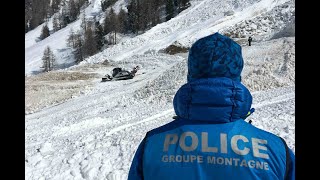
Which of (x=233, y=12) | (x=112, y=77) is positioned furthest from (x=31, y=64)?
(x=112, y=77)

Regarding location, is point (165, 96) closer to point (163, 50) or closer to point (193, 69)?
point (193, 69)

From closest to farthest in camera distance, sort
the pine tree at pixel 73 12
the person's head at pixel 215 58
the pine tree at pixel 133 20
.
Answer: the person's head at pixel 215 58, the pine tree at pixel 133 20, the pine tree at pixel 73 12

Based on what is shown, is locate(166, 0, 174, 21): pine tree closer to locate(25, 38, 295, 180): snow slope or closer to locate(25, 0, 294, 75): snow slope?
locate(25, 0, 294, 75): snow slope

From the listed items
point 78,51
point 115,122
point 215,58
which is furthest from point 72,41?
point 215,58

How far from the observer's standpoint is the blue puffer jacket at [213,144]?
166cm

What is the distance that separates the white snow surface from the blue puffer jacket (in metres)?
4.85

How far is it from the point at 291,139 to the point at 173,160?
6.25 meters

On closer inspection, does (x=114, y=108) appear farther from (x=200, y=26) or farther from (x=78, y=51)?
(x=78, y=51)

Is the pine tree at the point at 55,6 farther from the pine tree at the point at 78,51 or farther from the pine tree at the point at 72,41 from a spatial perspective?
the pine tree at the point at 78,51

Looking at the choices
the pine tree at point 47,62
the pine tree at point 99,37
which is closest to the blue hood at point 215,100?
the pine tree at point 47,62

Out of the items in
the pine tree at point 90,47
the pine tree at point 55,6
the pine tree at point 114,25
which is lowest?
the pine tree at point 90,47

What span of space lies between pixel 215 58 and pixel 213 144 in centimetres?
39

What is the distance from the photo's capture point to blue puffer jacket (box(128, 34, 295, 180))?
1.66m

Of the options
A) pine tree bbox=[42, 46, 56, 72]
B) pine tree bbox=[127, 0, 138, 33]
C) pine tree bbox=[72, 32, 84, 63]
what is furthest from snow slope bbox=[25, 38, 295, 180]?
pine tree bbox=[127, 0, 138, 33]
